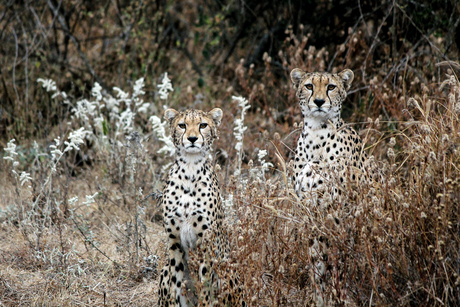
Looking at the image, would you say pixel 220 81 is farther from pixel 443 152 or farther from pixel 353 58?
pixel 443 152

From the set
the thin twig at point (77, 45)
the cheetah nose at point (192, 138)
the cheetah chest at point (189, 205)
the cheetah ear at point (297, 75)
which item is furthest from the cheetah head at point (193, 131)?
the thin twig at point (77, 45)

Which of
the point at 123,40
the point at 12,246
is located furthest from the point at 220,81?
the point at 12,246

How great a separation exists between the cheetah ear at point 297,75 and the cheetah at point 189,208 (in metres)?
0.87

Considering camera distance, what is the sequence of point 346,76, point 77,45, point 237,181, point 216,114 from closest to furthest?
point 216,114
point 346,76
point 237,181
point 77,45

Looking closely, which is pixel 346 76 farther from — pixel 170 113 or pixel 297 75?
pixel 170 113

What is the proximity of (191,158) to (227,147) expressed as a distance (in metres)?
2.33

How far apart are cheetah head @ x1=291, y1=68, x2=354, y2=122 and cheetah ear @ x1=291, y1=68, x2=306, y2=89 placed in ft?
0.27

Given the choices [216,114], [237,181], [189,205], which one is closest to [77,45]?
[237,181]

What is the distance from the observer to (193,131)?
3.33m

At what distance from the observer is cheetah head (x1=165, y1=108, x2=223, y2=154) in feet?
10.9

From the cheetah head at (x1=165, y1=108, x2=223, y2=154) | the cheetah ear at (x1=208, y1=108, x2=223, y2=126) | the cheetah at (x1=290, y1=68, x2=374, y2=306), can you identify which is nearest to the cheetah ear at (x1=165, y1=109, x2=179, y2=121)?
the cheetah head at (x1=165, y1=108, x2=223, y2=154)

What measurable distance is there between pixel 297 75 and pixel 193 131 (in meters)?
1.07

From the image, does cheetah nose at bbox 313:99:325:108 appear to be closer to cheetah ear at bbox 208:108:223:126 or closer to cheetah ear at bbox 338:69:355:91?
cheetah ear at bbox 338:69:355:91

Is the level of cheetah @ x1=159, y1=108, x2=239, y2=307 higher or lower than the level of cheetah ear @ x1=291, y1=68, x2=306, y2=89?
lower
